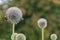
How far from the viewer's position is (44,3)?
3.27 m

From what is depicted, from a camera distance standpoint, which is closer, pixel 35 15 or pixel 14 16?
pixel 14 16

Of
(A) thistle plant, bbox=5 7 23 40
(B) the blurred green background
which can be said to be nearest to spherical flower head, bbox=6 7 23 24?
(A) thistle plant, bbox=5 7 23 40

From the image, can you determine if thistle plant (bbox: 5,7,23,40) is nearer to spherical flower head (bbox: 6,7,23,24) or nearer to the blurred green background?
spherical flower head (bbox: 6,7,23,24)

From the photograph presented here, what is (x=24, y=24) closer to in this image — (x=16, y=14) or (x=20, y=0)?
(x=20, y=0)

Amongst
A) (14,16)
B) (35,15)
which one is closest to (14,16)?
(14,16)

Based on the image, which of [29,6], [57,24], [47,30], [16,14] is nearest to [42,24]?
[16,14]

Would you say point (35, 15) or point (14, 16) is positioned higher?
point (35, 15)

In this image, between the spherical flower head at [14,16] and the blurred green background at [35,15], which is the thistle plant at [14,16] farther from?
the blurred green background at [35,15]

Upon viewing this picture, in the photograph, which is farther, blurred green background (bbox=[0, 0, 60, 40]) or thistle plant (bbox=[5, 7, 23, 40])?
blurred green background (bbox=[0, 0, 60, 40])

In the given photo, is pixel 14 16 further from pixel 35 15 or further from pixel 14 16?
pixel 35 15

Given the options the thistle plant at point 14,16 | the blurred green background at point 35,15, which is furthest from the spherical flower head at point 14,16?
the blurred green background at point 35,15

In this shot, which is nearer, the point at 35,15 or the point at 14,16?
the point at 14,16

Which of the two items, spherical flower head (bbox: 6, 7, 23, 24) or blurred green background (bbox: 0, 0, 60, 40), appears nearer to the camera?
spherical flower head (bbox: 6, 7, 23, 24)

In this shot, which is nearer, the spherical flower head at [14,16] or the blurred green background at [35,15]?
the spherical flower head at [14,16]
